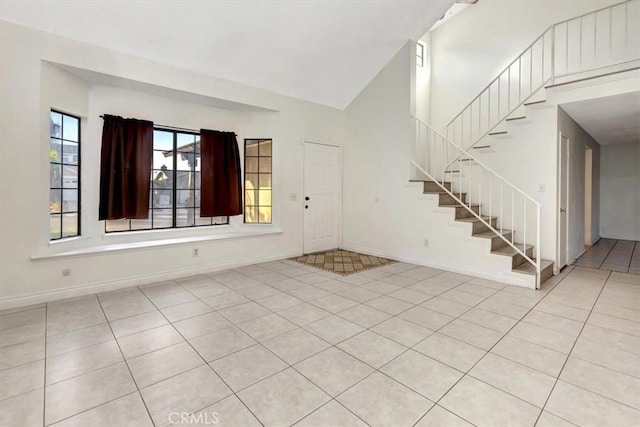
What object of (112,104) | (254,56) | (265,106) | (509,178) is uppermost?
(254,56)

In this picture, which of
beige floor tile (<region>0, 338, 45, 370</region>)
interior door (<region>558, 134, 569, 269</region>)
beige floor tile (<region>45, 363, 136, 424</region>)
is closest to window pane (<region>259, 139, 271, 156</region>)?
beige floor tile (<region>0, 338, 45, 370</region>)

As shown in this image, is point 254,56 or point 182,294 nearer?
point 182,294

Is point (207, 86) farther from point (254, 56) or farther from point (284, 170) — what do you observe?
point (284, 170)

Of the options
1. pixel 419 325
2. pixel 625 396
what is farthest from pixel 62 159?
pixel 625 396

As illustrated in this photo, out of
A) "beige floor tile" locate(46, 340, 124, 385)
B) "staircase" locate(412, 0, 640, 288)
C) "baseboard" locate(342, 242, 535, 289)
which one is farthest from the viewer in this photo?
"staircase" locate(412, 0, 640, 288)

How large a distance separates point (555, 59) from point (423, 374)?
5974mm

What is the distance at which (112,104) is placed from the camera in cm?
410

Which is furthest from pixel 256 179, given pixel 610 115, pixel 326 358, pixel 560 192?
pixel 610 115

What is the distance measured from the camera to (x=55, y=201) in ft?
12.2

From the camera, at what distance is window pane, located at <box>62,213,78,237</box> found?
3830 millimetres

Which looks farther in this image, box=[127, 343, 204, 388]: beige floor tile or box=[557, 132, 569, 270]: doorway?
box=[557, 132, 569, 270]: doorway

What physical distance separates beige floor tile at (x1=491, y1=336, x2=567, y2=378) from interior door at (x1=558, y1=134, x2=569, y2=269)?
291 centimetres

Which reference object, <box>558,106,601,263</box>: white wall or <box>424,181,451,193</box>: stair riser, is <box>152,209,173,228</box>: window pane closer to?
<box>424,181,451,193</box>: stair riser

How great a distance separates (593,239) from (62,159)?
10.2m
